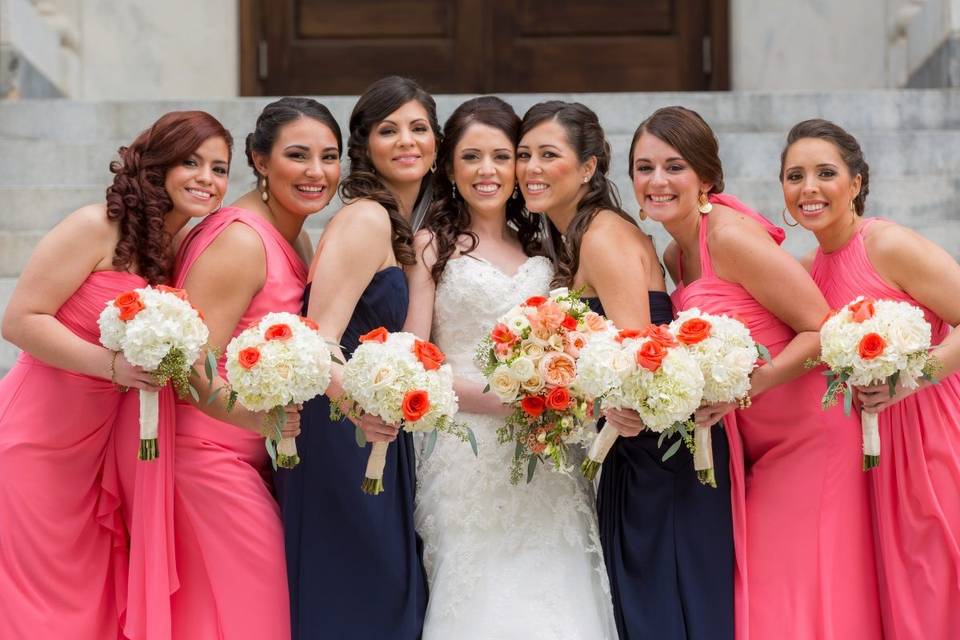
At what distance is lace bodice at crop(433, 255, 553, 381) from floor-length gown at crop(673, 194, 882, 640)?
667mm

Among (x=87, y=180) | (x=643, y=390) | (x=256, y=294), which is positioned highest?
(x=87, y=180)

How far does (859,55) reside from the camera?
9.04 meters

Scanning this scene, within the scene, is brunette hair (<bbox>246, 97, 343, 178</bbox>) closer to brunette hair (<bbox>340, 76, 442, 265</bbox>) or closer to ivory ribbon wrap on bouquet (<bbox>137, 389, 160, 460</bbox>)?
brunette hair (<bbox>340, 76, 442, 265</bbox>)

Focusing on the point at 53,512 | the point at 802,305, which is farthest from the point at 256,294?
the point at 802,305

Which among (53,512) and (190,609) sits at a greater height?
(53,512)

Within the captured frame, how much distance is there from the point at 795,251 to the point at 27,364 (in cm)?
366

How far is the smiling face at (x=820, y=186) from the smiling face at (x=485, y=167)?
3.52 ft

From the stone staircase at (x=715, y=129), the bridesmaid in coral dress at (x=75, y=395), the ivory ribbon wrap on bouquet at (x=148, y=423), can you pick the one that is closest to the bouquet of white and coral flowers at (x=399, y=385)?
the ivory ribbon wrap on bouquet at (x=148, y=423)

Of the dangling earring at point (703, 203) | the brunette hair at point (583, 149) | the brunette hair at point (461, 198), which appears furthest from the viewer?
the brunette hair at point (461, 198)

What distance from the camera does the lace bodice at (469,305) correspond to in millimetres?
4945

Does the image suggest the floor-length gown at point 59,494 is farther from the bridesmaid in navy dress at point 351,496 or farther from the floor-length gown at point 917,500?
the floor-length gown at point 917,500

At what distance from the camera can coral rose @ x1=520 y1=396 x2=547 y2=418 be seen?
4359 millimetres

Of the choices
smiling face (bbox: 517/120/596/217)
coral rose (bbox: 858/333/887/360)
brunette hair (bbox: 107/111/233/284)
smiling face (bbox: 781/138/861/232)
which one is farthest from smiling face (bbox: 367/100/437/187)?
coral rose (bbox: 858/333/887/360)

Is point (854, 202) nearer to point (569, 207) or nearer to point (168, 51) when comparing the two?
point (569, 207)
